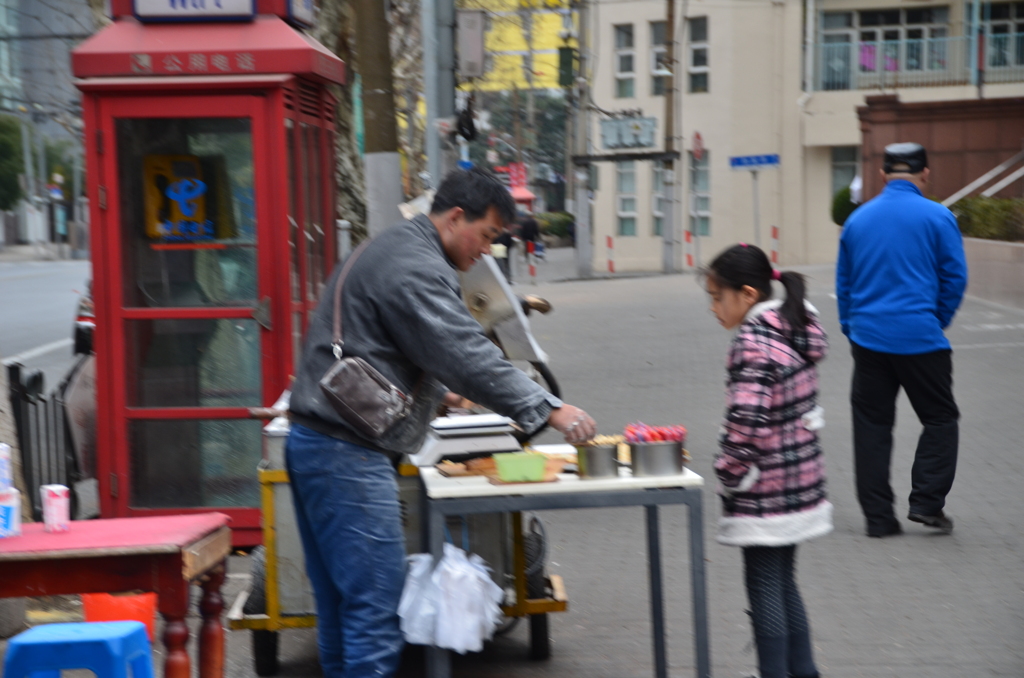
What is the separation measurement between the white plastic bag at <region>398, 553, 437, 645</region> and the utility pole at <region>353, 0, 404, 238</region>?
16.7 ft

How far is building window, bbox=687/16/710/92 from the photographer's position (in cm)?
3334

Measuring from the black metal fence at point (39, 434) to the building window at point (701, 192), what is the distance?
27.4m

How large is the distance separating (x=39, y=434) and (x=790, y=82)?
29032 mm

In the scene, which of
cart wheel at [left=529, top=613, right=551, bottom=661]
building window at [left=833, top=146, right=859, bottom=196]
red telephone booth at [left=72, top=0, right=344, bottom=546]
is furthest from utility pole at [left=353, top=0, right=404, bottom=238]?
building window at [left=833, top=146, right=859, bottom=196]

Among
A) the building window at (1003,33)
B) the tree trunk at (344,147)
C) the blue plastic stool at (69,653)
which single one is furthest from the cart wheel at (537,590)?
the building window at (1003,33)

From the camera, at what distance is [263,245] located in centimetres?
599

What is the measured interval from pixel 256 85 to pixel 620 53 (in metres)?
29.9

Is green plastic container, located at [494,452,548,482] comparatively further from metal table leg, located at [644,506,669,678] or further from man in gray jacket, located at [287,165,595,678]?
metal table leg, located at [644,506,669,678]

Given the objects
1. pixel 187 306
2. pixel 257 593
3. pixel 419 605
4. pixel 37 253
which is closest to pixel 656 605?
pixel 419 605

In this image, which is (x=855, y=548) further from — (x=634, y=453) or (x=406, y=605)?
(x=406, y=605)

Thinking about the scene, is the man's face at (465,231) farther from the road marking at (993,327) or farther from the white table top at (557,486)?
the road marking at (993,327)

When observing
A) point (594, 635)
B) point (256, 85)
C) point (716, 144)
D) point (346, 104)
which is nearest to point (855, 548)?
point (594, 635)

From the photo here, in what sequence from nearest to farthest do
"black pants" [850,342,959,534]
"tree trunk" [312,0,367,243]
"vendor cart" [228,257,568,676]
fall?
"vendor cart" [228,257,568,676] → "black pants" [850,342,959,534] → "tree trunk" [312,0,367,243]

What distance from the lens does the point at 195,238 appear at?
620 centimetres
